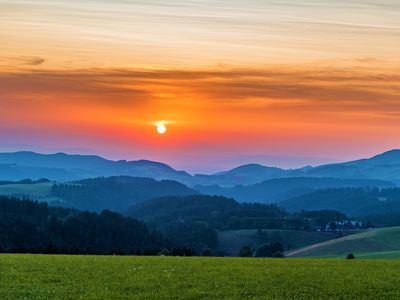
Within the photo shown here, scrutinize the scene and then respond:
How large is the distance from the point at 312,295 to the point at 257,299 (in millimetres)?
2895

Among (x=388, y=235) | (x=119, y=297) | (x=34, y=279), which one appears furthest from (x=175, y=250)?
(x=388, y=235)

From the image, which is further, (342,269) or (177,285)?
(342,269)

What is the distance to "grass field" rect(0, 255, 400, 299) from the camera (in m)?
25.8

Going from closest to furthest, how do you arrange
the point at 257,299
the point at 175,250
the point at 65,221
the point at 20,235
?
1. the point at 257,299
2. the point at 175,250
3. the point at 20,235
4. the point at 65,221

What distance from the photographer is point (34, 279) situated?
97.9 feet

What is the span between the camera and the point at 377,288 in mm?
28078

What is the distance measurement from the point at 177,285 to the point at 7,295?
728 centimetres

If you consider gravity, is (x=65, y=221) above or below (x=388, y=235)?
above

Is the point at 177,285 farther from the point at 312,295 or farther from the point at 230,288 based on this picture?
the point at 312,295

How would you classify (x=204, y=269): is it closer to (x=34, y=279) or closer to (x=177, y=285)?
(x=177, y=285)

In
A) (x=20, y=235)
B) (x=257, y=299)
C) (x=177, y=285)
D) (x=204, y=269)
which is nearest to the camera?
(x=257, y=299)

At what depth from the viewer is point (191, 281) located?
1165 inches

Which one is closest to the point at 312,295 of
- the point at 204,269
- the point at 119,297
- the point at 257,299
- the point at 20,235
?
the point at 257,299

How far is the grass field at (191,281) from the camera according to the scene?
25812 millimetres
